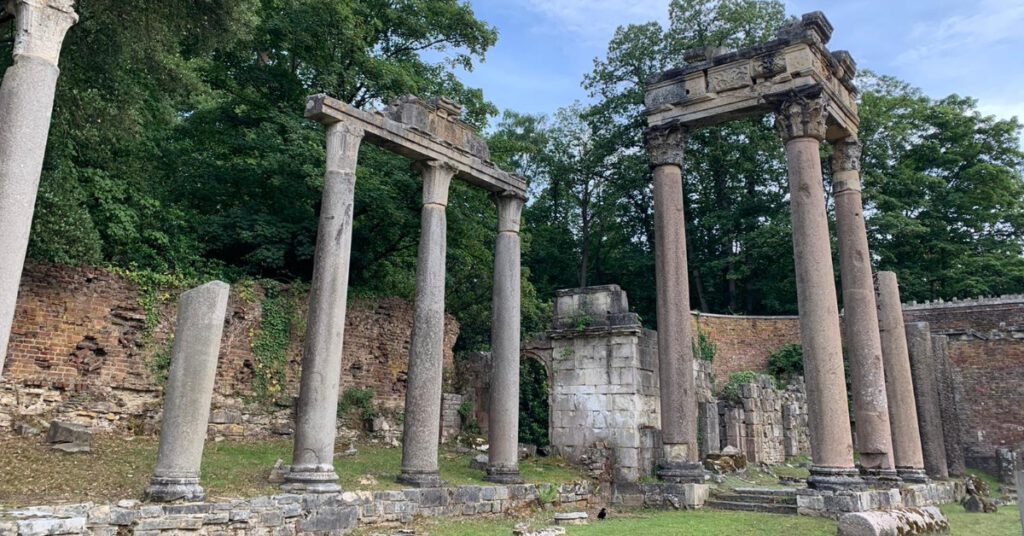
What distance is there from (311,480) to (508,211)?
22.3 ft

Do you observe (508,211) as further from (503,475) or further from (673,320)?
(503,475)

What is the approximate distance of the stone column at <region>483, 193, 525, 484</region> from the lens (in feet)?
41.7

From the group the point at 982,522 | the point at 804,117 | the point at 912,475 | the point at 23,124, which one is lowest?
the point at 982,522

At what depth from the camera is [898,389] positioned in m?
15.9

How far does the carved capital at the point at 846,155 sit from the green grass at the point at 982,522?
723cm

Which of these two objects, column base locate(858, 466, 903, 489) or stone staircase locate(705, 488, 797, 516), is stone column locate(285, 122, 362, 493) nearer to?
stone staircase locate(705, 488, 797, 516)

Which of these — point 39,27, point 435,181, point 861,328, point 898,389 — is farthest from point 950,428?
point 39,27

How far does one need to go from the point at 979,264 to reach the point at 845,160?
20.2m

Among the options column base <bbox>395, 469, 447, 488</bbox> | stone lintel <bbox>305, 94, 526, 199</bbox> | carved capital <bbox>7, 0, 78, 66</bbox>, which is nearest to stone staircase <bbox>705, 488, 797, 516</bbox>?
column base <bbox>395, 469, 447, 488</bbox>

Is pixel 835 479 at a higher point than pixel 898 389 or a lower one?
lower

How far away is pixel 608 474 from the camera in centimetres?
1409

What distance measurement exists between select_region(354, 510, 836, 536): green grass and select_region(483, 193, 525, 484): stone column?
4.02 ft

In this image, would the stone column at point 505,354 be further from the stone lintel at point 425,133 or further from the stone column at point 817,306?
the stone column at point 817,306

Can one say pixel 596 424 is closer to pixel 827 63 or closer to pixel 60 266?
pixel 827 63
